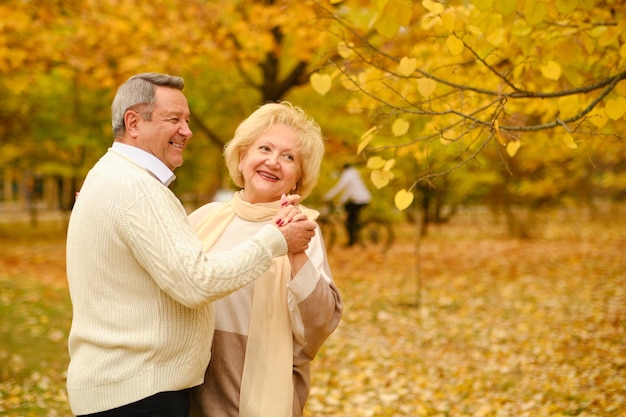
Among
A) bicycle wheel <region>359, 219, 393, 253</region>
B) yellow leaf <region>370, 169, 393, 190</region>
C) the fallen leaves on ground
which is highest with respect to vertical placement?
yellow leaf <region>370, 169, 393, 190</region>

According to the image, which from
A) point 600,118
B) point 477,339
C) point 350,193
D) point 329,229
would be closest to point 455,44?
point 600,118

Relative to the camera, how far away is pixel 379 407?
528 cm

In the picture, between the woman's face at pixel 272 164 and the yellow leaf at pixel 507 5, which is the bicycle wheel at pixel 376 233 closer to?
the yellow leaf at pixel 507 5

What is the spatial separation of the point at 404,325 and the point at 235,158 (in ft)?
19.0

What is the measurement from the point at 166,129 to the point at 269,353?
3.03 ft

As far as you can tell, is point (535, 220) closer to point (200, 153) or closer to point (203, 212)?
point (200, 153)

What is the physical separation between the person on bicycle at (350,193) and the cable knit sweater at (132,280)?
11675 mm

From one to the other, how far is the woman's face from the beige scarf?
0.73ft

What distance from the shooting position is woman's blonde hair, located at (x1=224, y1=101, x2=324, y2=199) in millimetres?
2494

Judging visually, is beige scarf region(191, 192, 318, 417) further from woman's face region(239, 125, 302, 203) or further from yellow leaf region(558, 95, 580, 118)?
yellow leaf region(558, 95, 580, 118)

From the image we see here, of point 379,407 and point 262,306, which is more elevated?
point 262,306

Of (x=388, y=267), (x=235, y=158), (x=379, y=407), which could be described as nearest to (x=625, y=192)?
(x=388, y=267)

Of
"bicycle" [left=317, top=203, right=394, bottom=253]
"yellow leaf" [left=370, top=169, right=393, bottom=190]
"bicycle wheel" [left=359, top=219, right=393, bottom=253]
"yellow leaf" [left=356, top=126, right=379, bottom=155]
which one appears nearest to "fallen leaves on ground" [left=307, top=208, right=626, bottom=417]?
"bicycle wheel" [left=359, top=219, right=393, bottom=253]

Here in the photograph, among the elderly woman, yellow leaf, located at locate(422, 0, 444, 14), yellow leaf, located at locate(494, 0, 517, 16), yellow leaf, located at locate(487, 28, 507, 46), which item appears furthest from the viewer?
yellow leaf, located at locate(487, 28, 507, 46)
